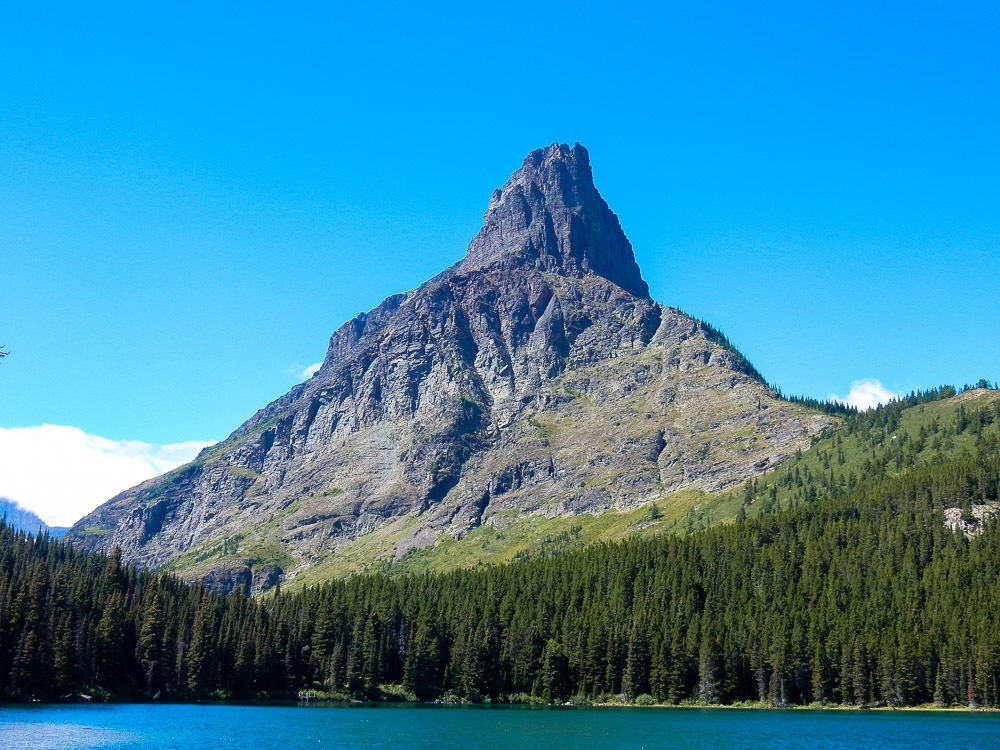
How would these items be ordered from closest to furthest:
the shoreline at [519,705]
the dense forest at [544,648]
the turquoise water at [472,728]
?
the turquoise water at [472,728]
the shoreline at [519,705]
the dense forest at [544,648]

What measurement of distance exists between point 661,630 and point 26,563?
147665 mm

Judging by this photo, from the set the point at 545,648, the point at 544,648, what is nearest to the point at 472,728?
the point at 545,648

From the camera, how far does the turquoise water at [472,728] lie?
324ft

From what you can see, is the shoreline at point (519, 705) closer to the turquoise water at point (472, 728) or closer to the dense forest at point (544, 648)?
the dense forest at point (544, 648)

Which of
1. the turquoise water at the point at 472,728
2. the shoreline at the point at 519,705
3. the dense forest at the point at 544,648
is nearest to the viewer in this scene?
the turquoise water at the point at 472,728

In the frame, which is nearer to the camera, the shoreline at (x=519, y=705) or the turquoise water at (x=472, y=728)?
the turquoise water at (x=472, y=728)

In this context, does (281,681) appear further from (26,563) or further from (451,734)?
(451,734)

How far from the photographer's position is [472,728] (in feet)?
398

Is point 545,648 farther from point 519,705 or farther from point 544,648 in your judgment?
point 519,705

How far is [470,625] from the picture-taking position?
192875 mm

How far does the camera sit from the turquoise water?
98.7 m

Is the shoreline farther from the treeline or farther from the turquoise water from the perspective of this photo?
the turquoise water

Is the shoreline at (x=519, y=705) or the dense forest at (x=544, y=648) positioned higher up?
the dense forest at (x=544, y=648)

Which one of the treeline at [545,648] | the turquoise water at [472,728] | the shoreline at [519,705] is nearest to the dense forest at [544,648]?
the treeline at [545,648]
